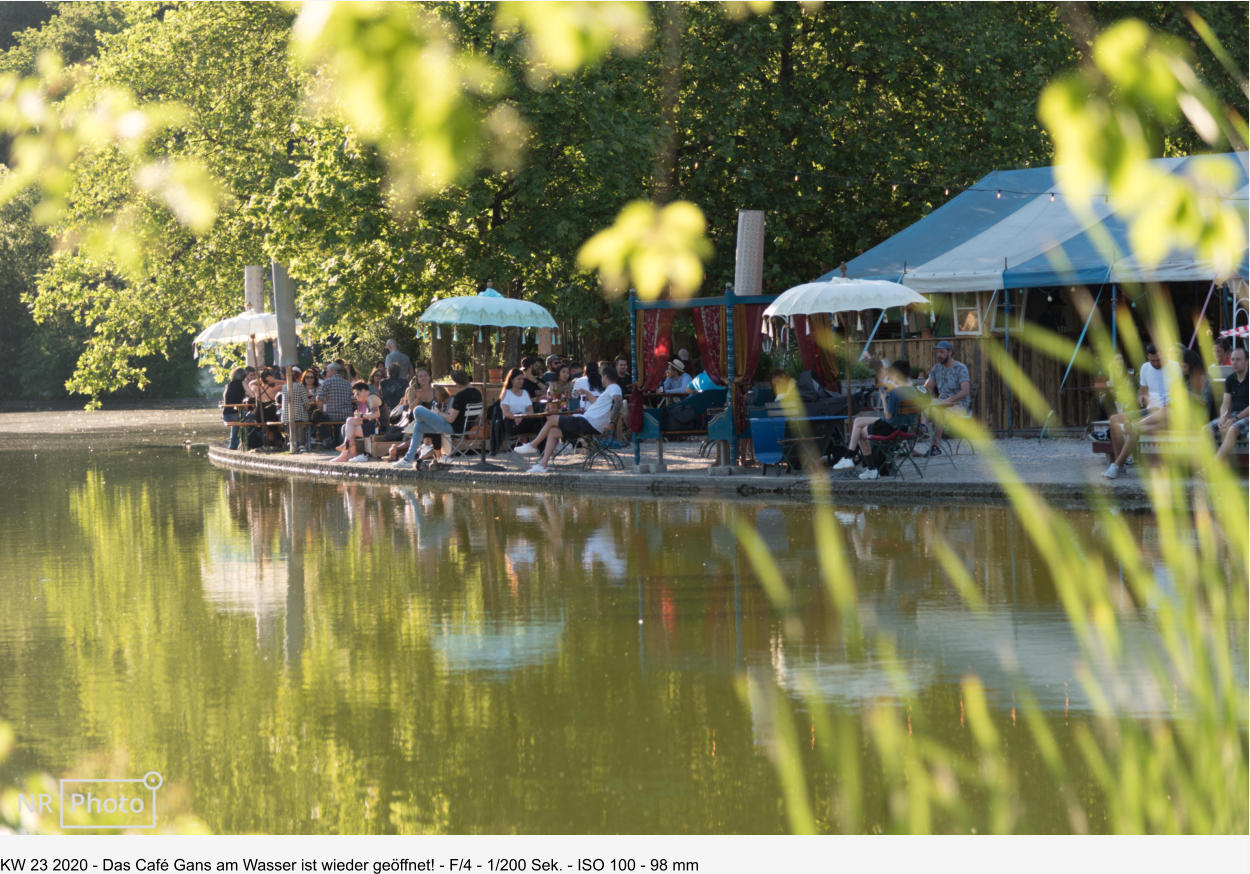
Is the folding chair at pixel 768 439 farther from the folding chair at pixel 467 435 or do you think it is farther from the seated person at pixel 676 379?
the seated person at pixel 676 379

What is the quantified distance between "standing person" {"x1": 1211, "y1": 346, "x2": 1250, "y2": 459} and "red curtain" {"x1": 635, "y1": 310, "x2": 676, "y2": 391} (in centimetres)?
643

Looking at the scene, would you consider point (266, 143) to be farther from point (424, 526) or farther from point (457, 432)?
point (424, 526)

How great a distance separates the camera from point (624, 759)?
21.0ft

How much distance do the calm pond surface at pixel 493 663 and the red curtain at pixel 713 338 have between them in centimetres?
445

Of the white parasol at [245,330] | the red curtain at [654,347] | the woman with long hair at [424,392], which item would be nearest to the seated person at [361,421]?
the woman with long hair at [424,392]

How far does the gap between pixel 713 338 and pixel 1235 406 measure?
19.1 feet

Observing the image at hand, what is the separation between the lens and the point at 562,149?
28594 mm

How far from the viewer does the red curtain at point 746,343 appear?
63.9 ft

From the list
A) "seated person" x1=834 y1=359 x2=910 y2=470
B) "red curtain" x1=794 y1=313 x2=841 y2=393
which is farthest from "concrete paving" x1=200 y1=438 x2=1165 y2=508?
"red curtain" x1=794 y1=313 x2=841 y2=393

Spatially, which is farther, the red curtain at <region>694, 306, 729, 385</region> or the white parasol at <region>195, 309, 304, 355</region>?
the white parasol at <region>195, 309, 304, 355</region>

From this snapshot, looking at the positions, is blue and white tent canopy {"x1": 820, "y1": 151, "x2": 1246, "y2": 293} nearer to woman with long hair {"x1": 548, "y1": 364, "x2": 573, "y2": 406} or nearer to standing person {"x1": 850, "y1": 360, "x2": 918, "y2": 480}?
woman with long hair {"x1": 548, "y1": 364, "x2": 573, "y2": 406}

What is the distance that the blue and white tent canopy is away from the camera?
78.3ft

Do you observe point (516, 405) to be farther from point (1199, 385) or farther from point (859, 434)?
point (1199, 385)
